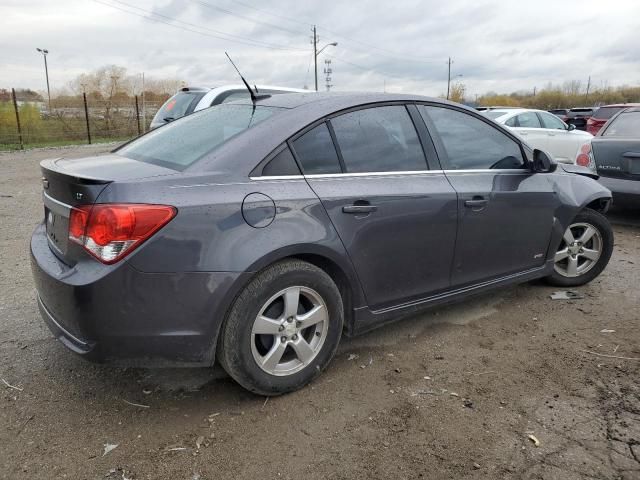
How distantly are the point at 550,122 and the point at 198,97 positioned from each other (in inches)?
284

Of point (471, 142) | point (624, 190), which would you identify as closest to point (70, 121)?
point (624, 190)

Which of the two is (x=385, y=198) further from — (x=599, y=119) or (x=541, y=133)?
(x=599, y=119)

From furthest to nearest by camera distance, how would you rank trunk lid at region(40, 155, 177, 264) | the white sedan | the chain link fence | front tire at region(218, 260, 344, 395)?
1. the chain link fence
2. the white sedan
3. front tire at region(218, 260, 344, 395)
4. trunk lid at region(40, 155, 177, 264)

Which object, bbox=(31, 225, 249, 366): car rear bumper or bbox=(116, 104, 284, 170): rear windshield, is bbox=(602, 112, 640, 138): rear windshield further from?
bbox=(31, 225, 249, 366): car rear bumper

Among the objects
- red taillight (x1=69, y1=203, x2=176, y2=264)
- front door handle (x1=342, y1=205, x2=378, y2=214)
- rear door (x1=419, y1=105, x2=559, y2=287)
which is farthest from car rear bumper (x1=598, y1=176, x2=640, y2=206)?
red taillight (x1=69, y1=203, x2=176, y2=264)

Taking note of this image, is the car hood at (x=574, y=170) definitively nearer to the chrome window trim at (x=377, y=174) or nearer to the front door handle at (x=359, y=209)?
the chrome window trim at (x=377, y=174)

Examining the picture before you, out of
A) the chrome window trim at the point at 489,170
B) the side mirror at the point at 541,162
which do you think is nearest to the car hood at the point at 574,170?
the side mirror at the point at 541,162

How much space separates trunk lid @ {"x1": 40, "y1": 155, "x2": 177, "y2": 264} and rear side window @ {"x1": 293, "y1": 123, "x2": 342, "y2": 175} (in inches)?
27.4

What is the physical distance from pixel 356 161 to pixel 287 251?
2.51 ft

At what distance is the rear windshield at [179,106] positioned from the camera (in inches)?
340

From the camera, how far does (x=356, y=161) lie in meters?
3.08

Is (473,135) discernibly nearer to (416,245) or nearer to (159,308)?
(416,245)

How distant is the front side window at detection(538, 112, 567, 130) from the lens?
35.7ft

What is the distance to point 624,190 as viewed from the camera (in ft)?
21.5
